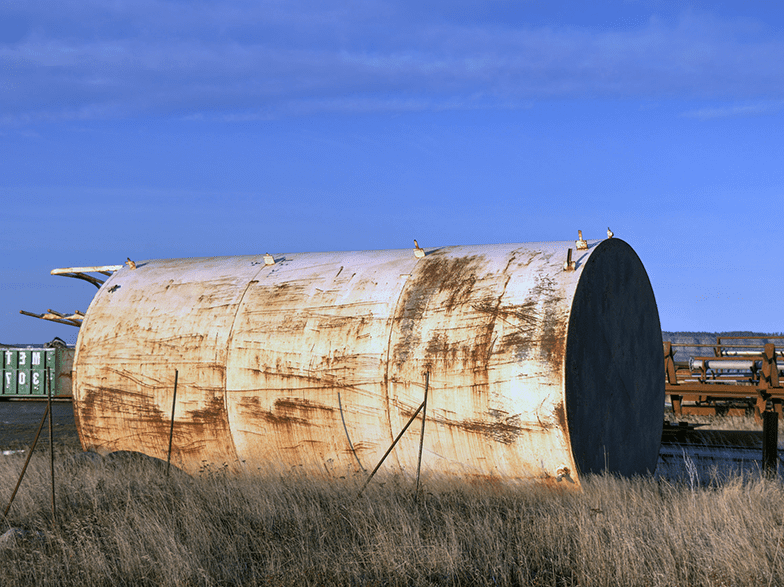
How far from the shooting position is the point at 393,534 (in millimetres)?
7043

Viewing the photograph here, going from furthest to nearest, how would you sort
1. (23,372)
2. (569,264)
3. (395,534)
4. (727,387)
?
(23,372) < (727,387) < (569,264) < (395,534)

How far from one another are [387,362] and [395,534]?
2.26 m

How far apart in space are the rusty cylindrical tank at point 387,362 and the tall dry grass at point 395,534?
1.82 ft

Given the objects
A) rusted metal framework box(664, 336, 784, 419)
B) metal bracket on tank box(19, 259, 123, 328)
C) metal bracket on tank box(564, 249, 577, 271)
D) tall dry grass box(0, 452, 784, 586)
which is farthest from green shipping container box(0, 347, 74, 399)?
metal bracket on tank box(564, 249, 577, 271)

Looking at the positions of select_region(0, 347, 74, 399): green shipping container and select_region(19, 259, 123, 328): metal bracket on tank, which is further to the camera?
select_region(0, 347, 74, 399): green shipping container

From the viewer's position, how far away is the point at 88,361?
36.0 ft

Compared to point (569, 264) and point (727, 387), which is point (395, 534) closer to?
point (569, 264)

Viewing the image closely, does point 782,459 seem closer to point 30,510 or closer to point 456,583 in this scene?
point 456,583

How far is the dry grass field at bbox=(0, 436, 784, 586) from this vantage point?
623cm

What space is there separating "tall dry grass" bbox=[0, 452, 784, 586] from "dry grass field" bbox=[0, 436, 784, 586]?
2 cm

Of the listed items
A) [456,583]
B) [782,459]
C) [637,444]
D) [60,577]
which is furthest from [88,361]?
[782,459]

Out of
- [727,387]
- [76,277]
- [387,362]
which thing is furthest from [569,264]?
[727,387]

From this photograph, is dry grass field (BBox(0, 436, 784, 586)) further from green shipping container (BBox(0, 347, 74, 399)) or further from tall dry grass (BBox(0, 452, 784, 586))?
green shipping container (BBox(0, 347, 74, 399))

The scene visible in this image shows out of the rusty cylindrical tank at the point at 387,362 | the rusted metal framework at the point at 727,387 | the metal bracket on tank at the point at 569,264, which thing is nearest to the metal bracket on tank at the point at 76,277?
the rusty cylindrical tank at the point at 387,362
